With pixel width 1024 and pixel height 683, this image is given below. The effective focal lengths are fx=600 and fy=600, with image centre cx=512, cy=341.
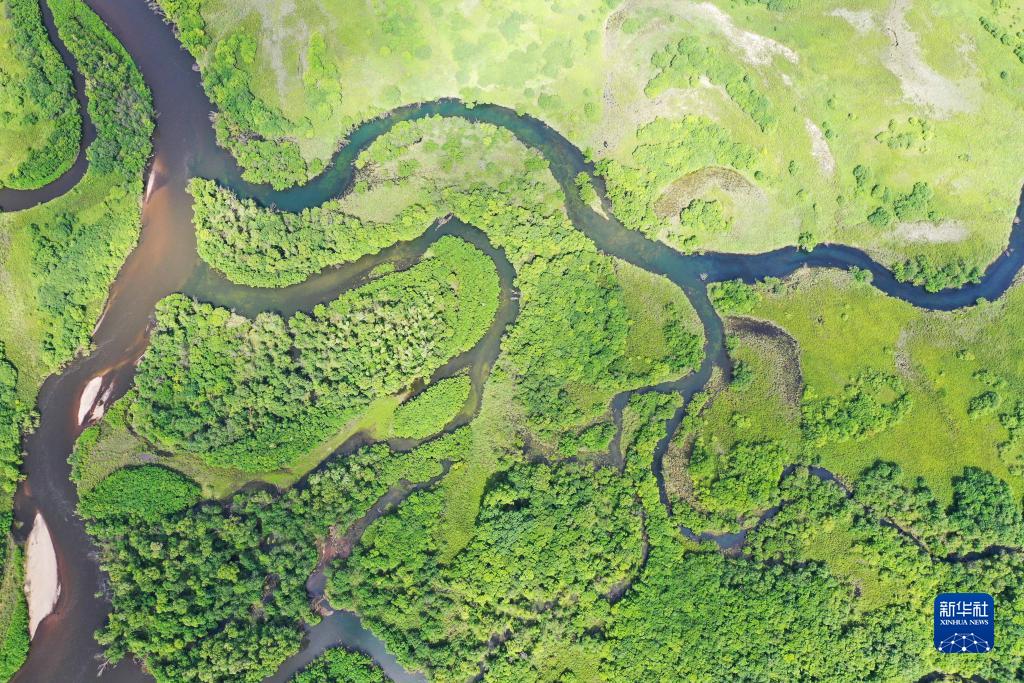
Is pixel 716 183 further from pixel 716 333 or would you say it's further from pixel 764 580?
pixel 764 580

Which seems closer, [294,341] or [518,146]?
[294,341]

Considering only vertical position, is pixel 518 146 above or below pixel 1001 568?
above

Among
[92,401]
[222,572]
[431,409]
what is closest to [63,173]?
[92,401]

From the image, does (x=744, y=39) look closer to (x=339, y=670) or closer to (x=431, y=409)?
(x=431, y=409)

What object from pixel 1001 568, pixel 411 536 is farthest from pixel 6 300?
pixel 1001 568

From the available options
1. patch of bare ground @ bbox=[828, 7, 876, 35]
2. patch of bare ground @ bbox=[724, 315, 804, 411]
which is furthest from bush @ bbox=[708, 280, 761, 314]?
patch of bare ground @ bbox=[828, 7, 876, 35]

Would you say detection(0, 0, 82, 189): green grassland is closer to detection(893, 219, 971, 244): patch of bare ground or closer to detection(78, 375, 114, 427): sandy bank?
detection(78, 375, 114, 427): sandy bank
